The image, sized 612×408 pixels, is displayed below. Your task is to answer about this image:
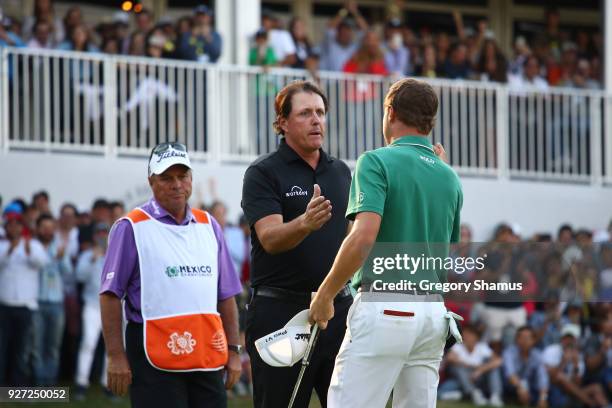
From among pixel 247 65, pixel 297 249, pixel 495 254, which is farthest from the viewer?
pixel 247 65

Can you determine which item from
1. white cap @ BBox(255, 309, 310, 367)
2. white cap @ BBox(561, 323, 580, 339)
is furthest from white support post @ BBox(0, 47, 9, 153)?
white cap @ BBox(255, 309, 310, 367)

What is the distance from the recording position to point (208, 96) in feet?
55.5

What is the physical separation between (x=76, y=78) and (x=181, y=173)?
9135 mm

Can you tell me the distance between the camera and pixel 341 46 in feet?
59.1

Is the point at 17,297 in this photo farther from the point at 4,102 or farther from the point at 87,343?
the point at 4,102

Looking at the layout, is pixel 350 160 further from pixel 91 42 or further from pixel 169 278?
pixel 169 278

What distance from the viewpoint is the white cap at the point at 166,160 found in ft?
24.0

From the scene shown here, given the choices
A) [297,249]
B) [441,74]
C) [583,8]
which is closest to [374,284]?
[297,249]

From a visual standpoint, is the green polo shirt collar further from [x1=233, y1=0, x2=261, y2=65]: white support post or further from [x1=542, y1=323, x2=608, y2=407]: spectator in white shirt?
[x1=233, y1=0, x2=261, y2=65]: white support post

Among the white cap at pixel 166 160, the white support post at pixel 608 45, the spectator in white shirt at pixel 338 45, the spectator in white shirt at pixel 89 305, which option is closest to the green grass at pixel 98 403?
the spectator in white shirt at pixel 89 305

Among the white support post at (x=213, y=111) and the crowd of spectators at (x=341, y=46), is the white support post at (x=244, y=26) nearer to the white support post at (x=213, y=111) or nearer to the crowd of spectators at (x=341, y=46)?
the crowd of spectators at (x=341, y=46)

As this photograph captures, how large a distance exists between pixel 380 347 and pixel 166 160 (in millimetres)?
1750

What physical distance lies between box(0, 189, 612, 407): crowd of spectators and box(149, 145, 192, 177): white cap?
19.9 feet

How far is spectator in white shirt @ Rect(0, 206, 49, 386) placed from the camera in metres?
13.6
